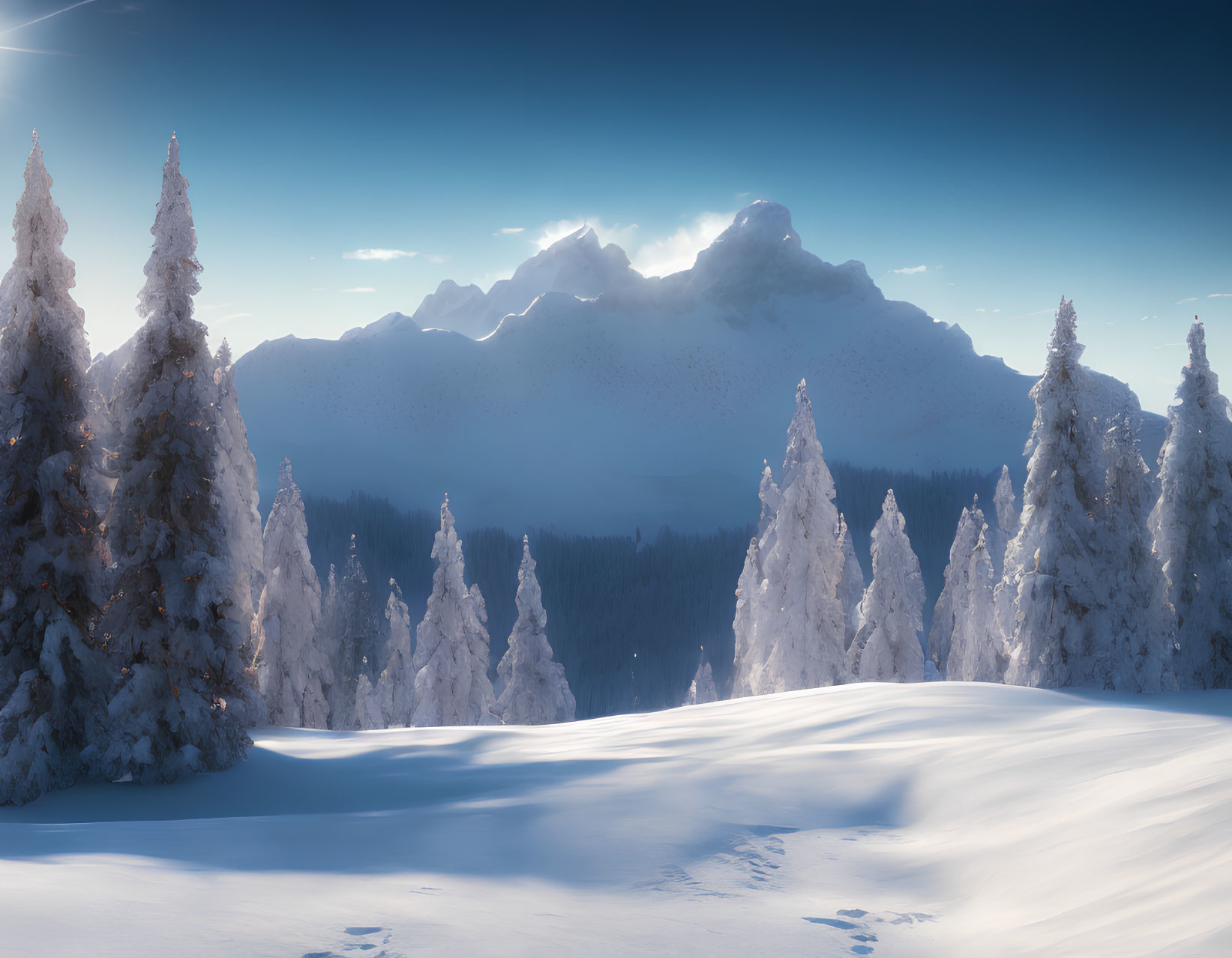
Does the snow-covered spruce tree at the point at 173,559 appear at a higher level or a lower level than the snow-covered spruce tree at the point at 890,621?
higher

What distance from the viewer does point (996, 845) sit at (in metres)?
5.46

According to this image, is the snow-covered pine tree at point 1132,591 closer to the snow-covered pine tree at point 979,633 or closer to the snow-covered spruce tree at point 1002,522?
the snow-covered pine tree at point 979,633

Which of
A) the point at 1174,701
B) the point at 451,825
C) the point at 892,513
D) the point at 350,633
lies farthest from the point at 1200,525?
the point at 350,633

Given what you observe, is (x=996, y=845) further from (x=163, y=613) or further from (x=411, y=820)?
(x=163, y=613)

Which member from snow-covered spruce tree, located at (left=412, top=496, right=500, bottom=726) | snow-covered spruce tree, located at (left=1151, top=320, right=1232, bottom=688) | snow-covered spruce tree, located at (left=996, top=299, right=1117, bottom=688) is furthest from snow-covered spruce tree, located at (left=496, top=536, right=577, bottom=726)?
snow-covered spruce tree, located at (left=1151, top=320, right=1232, bottom=688)

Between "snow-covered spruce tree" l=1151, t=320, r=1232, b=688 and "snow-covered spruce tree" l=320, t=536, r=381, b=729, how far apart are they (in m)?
36.6

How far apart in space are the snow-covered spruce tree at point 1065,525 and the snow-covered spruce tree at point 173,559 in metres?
17.9

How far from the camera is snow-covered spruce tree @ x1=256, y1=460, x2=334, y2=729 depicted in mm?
26188

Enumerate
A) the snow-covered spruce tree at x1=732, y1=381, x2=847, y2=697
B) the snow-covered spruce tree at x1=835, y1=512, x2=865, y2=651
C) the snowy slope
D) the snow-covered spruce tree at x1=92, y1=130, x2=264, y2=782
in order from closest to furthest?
the snow-covered spruce tree at x1=92, y1=130, x2=264, y2=782, the snow-covered spruce tree at x1=732, y1=381, x2=847, y2=697, the snow-covered spruce tree at x1=835, y1=512, x2=865, y2=651, the snowy slope

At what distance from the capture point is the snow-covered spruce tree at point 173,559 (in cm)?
1118

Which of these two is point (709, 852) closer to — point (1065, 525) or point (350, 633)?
point (1065, 525)

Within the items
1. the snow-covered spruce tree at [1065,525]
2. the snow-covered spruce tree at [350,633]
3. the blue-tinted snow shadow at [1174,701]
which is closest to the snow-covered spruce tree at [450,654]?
the snow-covered spruce tree at [350,633]

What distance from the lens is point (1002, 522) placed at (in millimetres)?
45344

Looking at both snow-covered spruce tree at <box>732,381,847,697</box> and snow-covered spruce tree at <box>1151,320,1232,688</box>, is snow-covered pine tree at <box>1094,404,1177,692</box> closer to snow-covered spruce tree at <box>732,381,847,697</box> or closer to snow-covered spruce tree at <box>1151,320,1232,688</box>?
snow-covered spruce tree at <box>1151,320,1232,688</box>
